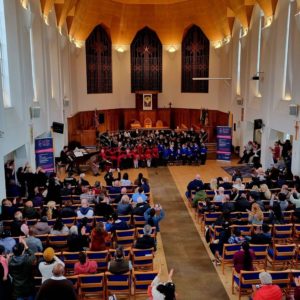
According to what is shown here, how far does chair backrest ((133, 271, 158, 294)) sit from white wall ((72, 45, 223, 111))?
20181 mm

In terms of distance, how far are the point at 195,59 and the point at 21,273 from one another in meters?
24.0

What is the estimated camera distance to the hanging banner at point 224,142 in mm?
20484

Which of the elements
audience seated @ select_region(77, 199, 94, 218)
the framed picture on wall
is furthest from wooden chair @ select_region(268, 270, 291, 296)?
the framed picture on wall

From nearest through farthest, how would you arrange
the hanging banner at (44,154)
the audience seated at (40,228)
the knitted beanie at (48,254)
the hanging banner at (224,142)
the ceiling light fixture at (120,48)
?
the knitted beanie at (48,254)
the audience seated at (40,228)
the hanging banner at (44,154)
the hanging banner at (224,142)
the ceiling light fixture at (120,48)

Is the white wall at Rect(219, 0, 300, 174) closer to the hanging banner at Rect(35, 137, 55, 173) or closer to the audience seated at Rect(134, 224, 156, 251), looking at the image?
the audience seated at Rect(134, 224, 156, 251)

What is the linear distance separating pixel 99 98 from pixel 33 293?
21859 millimetres

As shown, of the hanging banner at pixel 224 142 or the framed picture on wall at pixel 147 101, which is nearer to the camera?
the hanging banner at pixel 224 142

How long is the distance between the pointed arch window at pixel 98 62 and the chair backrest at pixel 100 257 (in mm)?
20238

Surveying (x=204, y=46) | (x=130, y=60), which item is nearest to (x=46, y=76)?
(x=130, y=60)

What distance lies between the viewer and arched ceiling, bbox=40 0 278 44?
22.8 metres

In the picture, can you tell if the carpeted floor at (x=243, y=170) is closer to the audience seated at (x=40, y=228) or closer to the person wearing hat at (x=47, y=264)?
the audience seated at (x=40, y=228)

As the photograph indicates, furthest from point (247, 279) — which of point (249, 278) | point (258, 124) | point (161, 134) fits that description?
point (161, 134)

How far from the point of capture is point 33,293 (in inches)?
249

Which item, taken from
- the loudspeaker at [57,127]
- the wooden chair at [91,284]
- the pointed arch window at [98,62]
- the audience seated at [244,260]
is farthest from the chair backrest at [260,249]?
the pointed arch window at [98,62]
